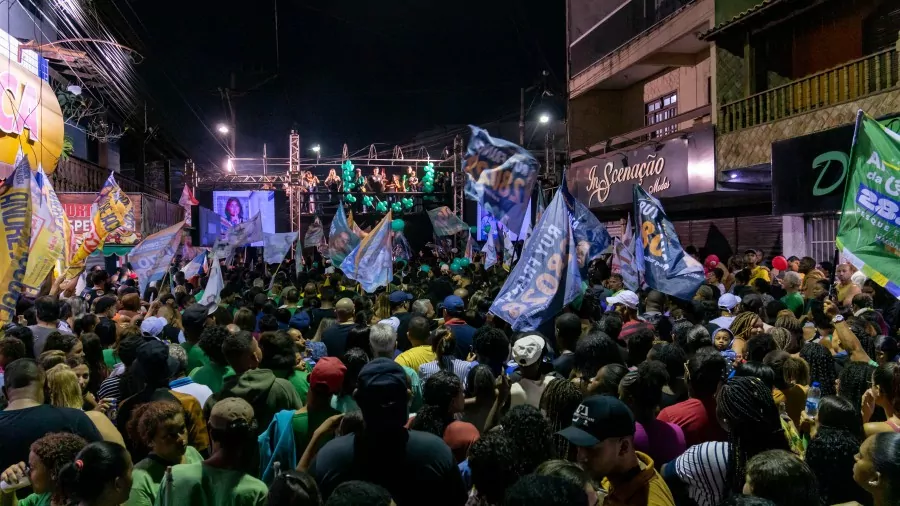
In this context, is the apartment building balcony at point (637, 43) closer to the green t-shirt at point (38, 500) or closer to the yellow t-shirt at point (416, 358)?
the yellow t-shirt at point (416, 358)

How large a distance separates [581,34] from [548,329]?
1837 cm

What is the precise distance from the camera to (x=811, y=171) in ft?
40.4

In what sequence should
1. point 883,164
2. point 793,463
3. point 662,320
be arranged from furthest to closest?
1. point 662,320
2. point 883,164
3. point 793,463

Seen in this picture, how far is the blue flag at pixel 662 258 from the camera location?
8.09 m

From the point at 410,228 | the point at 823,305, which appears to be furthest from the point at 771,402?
the point at 410,228

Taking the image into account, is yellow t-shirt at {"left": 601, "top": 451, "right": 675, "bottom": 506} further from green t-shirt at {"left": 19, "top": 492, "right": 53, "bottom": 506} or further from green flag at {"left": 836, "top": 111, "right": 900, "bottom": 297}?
green flag at {"left": 836, "top": 111, "right": 900, "bottom": 297}

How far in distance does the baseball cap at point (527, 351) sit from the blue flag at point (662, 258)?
3.69m

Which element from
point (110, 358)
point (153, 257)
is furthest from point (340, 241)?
point (110, 358)

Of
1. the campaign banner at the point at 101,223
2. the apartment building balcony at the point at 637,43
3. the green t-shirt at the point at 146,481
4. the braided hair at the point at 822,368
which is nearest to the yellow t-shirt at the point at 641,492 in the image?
the green t-shirt at the point at 146,481

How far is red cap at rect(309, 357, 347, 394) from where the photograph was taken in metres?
4.24

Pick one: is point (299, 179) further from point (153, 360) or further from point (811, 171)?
point (153, 360)

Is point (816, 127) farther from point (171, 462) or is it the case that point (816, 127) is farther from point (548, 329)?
point (171, 462)

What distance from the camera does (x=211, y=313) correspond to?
884 centimetres

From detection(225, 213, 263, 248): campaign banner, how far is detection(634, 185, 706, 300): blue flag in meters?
9.54
